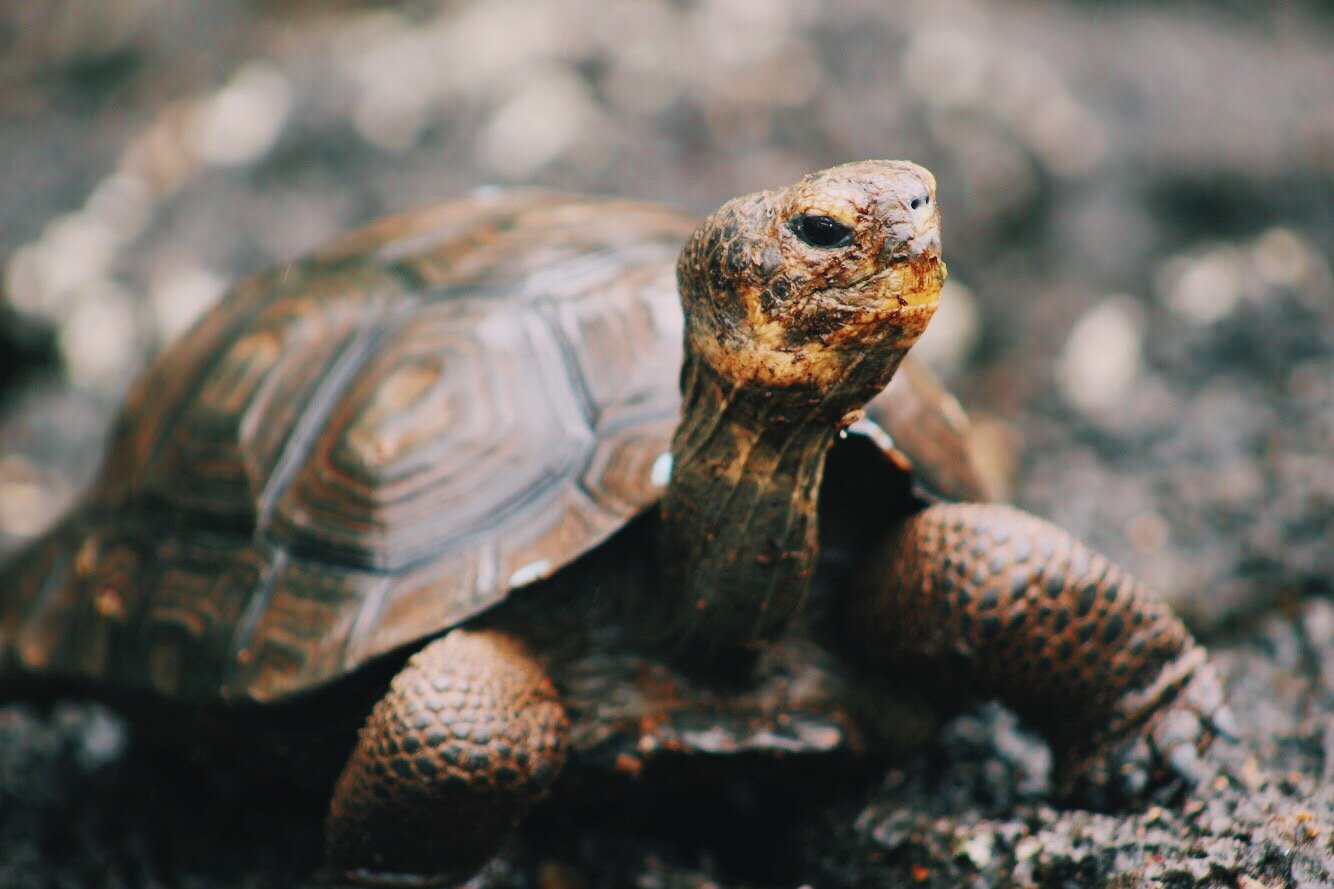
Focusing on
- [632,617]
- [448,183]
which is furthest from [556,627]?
[448,183]

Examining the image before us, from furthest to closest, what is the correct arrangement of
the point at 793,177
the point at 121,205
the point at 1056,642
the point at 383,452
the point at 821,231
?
the point at 121,205 < the point at 793,177 < the point at 383,452 < the point at 1056,642 < the point at 821,231

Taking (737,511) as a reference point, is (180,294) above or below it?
below

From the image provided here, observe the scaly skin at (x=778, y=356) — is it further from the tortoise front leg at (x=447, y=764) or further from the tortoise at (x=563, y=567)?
the tortoise front leg at (x=447, y=764)

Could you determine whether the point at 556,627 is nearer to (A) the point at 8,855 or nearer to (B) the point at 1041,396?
(A) the point at 8,855

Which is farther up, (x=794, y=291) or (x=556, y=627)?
(x=794, y=291)

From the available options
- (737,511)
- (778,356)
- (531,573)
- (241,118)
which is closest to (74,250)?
(241,118)

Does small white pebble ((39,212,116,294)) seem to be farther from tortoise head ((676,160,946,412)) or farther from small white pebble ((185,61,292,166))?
tortoise head ((676,160,946,412))

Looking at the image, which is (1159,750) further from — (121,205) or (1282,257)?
(121,205)
